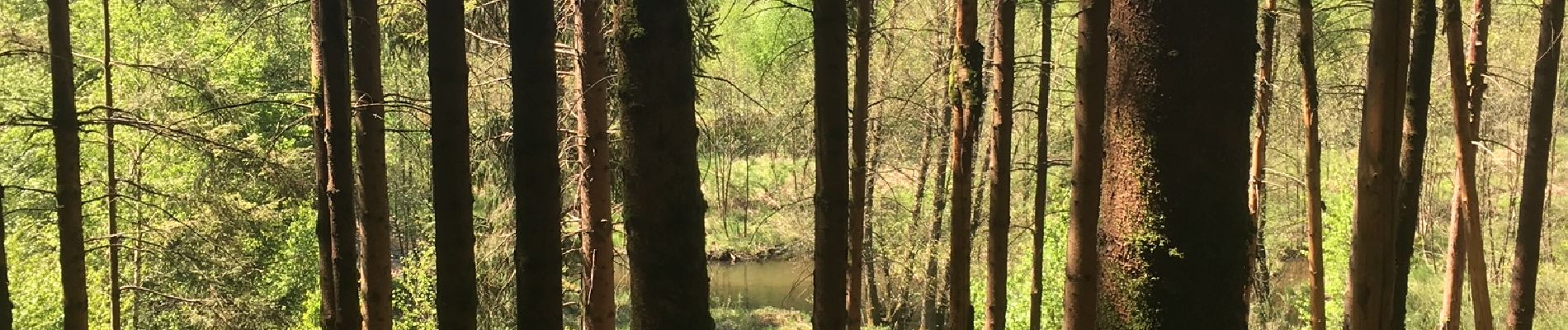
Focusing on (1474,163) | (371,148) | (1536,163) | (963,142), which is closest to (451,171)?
(371,148)

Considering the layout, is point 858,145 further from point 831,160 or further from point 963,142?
point 831,160

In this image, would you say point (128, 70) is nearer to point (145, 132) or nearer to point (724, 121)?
point (145, 132)

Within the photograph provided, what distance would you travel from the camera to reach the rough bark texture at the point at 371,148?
241 inches

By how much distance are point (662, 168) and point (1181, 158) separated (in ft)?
5.71

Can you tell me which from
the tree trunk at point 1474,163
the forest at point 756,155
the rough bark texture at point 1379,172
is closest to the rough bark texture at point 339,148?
the forest at point 756,155

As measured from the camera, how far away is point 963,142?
762cm

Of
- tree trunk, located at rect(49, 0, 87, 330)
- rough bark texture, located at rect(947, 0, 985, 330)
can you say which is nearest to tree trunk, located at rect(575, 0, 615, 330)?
rough bark texture, located at rect(947, 0, 985, 330)

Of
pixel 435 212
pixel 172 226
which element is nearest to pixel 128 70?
pixel 172 226

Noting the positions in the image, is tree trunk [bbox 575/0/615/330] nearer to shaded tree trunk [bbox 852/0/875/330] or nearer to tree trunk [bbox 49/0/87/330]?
shaded tree trunk [bbox 852/0/875/330]

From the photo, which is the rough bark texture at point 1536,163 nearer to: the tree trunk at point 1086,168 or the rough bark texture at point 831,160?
the tree trunk at point 1086,168

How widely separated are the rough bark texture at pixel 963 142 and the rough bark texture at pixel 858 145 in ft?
2.39

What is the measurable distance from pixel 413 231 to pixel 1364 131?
81.9 ft

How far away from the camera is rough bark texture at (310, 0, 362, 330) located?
554cm

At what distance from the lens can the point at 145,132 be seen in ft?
43.2
